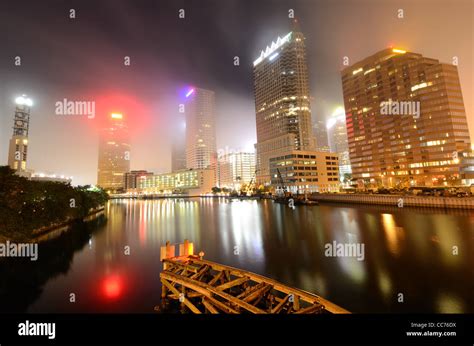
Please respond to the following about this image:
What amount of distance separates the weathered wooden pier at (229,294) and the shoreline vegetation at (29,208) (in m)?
20.6

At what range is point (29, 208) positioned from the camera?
104 ft

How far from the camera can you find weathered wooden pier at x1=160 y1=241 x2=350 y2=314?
9.47 meters

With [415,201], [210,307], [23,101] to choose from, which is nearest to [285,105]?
[415,201]

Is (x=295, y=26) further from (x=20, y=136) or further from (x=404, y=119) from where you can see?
(x=20, y=136)

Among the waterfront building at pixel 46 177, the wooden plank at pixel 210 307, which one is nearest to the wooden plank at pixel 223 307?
the wooden plank at pixel 210 307

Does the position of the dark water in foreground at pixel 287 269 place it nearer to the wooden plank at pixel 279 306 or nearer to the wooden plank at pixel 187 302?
the wooden plank at pixel 187 302

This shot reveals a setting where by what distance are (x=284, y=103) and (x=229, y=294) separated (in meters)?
175

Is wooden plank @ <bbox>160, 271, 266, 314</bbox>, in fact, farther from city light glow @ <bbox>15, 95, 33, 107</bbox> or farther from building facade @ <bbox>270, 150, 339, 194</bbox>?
city light glow @ <bbox>15, 95, 33, 107</bbox>

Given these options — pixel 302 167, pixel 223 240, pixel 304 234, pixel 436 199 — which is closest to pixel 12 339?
pixel 223 240

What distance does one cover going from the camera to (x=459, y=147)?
107250mm

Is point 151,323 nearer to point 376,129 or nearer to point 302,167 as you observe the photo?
point 302,167

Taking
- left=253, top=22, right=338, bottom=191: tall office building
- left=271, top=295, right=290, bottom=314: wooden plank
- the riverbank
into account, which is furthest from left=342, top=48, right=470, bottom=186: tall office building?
the riverbank

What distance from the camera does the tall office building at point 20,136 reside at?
404ft

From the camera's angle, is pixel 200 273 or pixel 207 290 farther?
pixel 200 273
